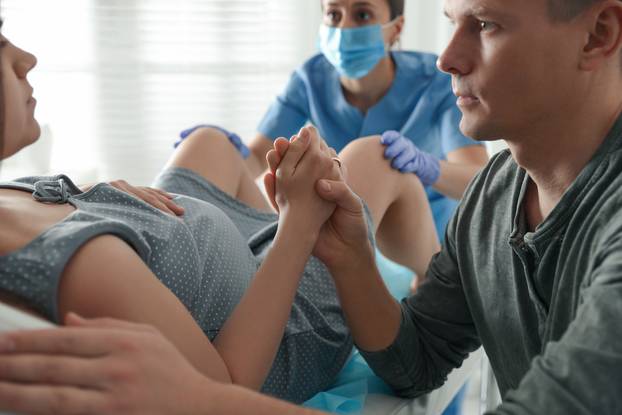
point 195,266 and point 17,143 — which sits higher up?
point 17,143

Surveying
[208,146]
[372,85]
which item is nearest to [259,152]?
[372,85]

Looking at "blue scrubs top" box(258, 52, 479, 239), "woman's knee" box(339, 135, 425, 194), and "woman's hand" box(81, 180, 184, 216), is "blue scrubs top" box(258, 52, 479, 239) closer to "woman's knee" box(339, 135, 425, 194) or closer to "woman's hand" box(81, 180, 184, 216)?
"woman's knee" box(339, 135, 425, 194)

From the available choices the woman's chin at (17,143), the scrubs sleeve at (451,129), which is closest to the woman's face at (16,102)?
the woman's chin at (17,143)

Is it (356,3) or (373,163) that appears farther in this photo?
(356,3)

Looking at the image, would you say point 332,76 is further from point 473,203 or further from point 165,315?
point 165,315

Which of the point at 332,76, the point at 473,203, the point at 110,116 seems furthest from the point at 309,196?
the point at 110,116

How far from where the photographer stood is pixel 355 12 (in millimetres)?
2268

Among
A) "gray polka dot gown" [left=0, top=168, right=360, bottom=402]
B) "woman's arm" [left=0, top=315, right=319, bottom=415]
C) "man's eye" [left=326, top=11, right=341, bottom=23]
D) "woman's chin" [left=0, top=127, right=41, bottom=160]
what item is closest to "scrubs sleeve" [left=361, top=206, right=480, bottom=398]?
"gray polka dot gown" [left=0, top=168, right=360, bottom=402]

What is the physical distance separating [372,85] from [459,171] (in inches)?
18.3

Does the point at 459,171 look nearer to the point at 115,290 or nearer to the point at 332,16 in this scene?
the point at 332,16

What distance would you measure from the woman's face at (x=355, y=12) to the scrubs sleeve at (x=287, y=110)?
0.24 meters

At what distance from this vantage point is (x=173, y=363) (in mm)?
743

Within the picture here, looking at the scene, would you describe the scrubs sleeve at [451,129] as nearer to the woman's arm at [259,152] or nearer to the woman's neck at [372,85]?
the woman's neck at [372,85]

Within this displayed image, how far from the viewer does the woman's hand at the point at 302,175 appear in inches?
43.7
